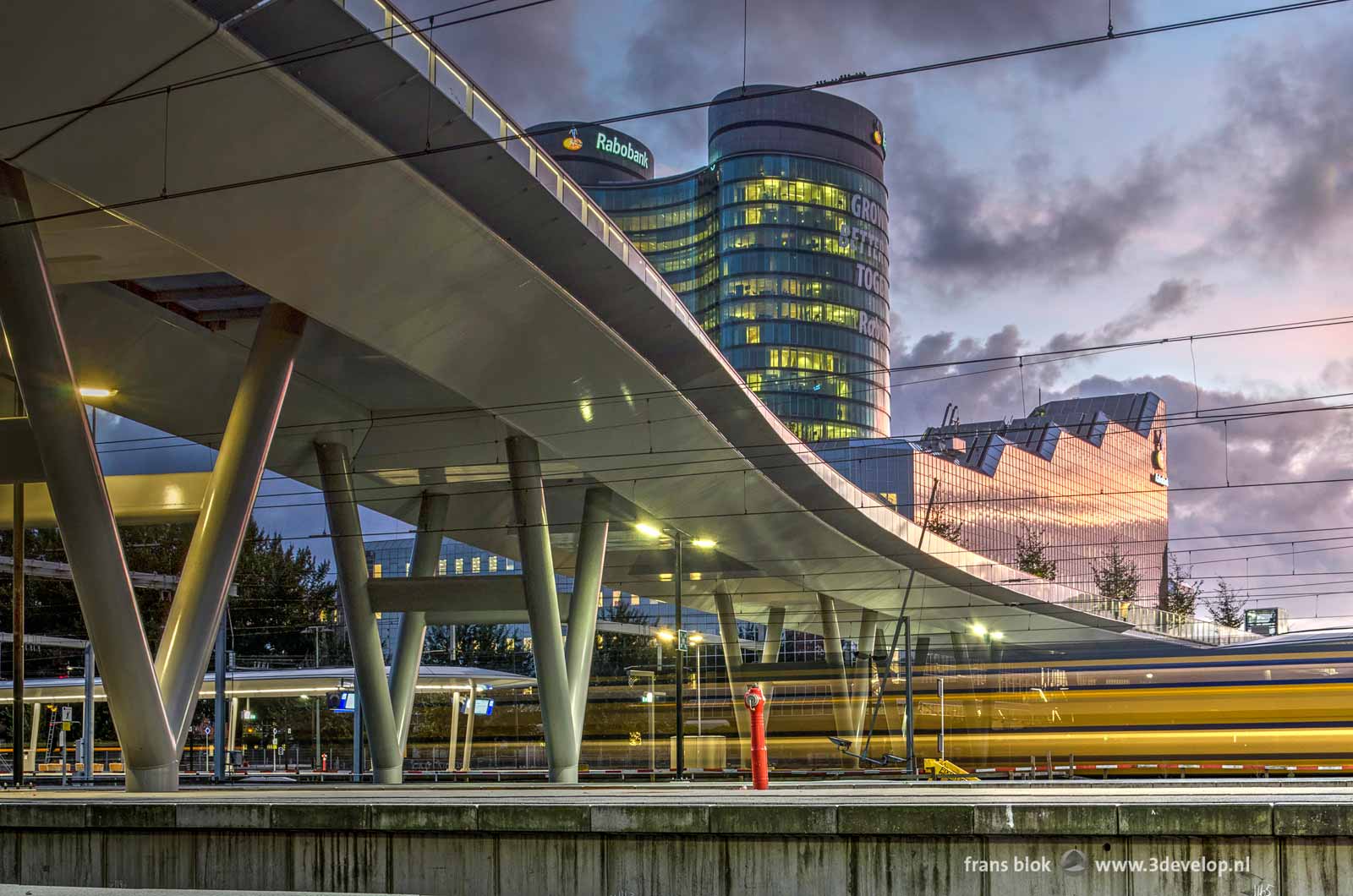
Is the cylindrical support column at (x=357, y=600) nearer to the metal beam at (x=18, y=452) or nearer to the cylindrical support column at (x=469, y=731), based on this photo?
the cylindrical support column at (x=469, y=731)

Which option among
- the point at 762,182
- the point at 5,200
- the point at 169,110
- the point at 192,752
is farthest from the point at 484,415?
the point at 762,182

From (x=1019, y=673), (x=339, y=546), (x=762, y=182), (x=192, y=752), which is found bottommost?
(x=192, y=752)

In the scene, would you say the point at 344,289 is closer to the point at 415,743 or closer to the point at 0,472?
the point at 0,472

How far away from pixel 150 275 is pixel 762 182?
560 ft

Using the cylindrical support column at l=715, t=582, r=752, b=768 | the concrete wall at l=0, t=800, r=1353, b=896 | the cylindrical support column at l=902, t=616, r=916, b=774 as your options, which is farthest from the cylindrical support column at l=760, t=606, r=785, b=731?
the concrete wall at l=0, t=800, r=1353, b=896

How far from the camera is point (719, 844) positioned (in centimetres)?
1043

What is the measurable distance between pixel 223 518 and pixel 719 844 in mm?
12444

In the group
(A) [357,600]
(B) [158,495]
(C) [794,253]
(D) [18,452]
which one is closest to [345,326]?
(D) [18,452]

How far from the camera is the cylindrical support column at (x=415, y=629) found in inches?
1437

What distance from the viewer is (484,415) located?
99.7 ft

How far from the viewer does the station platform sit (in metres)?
9.37

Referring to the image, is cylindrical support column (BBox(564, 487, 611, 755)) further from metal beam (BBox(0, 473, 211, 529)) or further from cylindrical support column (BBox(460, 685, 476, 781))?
metal beam (BBox(0, 473, 211, 529))

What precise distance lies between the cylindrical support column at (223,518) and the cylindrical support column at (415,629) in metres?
15.2

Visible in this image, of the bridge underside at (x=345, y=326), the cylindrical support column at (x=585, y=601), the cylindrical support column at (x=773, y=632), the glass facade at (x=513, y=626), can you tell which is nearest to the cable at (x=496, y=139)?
the bridge underside at (x=345, y=326)
